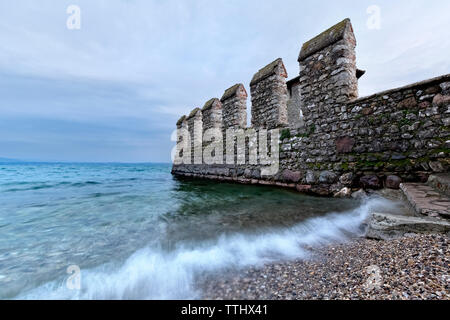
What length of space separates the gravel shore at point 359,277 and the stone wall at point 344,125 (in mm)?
2602

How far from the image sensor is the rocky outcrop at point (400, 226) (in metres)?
1.82

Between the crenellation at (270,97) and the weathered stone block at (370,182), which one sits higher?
the crenellation at (270,97)

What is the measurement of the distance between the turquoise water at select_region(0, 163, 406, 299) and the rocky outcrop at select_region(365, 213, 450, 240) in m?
0.45

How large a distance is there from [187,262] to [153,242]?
89 centimetres

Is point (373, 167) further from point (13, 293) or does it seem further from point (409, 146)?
point (13, 293)

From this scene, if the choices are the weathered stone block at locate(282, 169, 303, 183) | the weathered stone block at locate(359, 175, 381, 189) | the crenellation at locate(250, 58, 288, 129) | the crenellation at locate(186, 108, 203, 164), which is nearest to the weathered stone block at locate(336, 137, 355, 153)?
the weathered stone block at locate(359, 175, 381, 189)

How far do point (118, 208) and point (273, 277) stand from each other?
4563mm

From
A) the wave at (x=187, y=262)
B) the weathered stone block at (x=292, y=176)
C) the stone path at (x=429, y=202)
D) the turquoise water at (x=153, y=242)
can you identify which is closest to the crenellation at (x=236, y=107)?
the weathered stone block at (x=292, y=176)

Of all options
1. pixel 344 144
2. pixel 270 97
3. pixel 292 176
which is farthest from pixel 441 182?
pixel 270 97

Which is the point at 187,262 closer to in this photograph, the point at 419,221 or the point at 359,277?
the point at 359,277

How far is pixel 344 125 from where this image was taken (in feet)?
15.2

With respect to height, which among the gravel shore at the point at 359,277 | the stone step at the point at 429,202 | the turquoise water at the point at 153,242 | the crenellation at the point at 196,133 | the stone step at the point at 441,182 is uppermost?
the crenellation at the point at 196,133

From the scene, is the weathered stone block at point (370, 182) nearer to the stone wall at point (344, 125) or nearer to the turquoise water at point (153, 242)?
the stone wall at point (344, 125)
